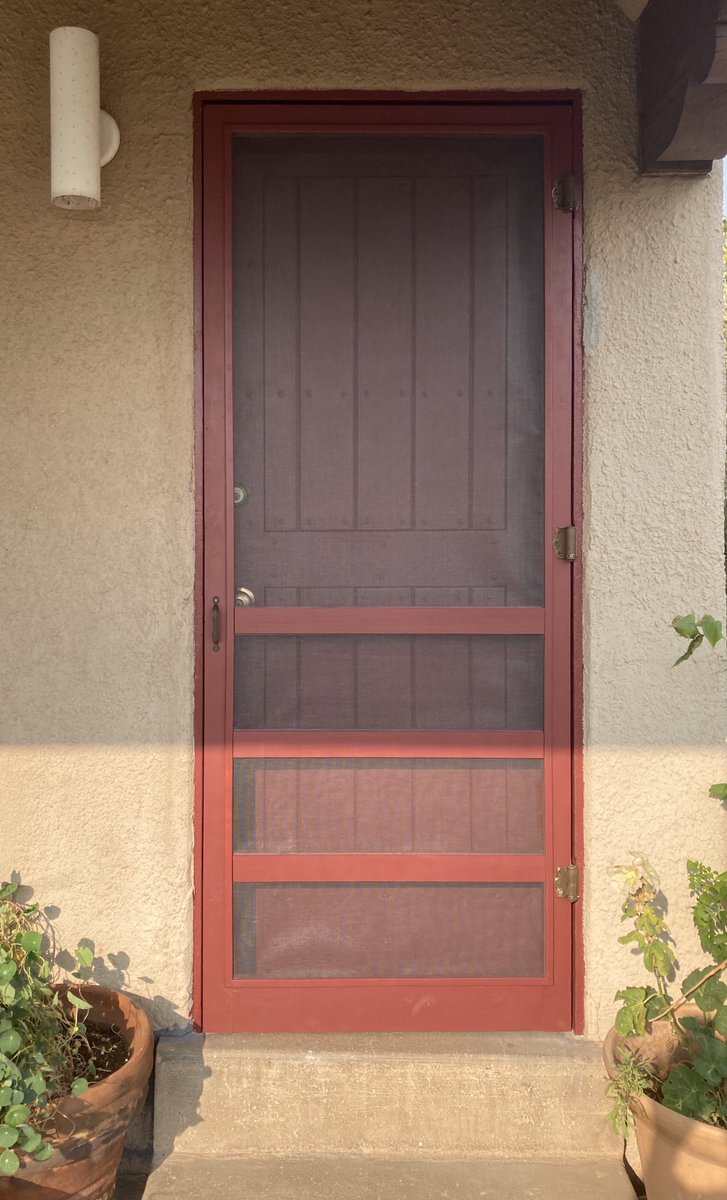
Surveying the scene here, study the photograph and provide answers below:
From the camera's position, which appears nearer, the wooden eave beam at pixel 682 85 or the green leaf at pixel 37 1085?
the green leaf at pixel 37 1085

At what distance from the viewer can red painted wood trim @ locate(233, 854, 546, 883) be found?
2576mm

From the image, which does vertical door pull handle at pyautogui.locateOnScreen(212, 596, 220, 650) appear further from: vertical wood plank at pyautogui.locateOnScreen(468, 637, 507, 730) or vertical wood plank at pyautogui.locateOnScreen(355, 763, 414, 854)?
vertical wood plank at pyautogui.locateOnScreen(468, 637, 507, 730)

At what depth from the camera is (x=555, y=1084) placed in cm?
245

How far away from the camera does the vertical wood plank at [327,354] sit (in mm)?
2570

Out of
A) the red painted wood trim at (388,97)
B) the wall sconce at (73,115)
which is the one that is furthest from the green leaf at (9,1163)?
the red painted wood trim at (388,97)

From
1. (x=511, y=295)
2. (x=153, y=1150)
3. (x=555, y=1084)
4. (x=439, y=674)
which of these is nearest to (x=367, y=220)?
(x=511, y=295)

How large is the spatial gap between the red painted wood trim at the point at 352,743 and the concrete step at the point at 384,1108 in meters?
0.78

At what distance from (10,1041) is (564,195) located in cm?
246

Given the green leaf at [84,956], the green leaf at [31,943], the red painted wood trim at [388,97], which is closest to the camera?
the green leaf at [31,943]

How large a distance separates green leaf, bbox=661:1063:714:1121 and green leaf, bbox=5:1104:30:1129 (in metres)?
1.42

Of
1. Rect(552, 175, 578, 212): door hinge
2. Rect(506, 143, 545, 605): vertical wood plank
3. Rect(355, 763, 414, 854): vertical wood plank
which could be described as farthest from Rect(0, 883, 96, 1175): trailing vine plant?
Rect(552, 175, 578, 212): door hinge

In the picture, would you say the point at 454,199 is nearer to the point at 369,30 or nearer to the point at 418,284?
the point at 418,284

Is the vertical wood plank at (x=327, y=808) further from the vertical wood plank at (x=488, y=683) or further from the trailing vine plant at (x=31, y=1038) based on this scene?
the trailing vine plant at (x=31, y=1038)

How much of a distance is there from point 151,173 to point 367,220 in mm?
588
